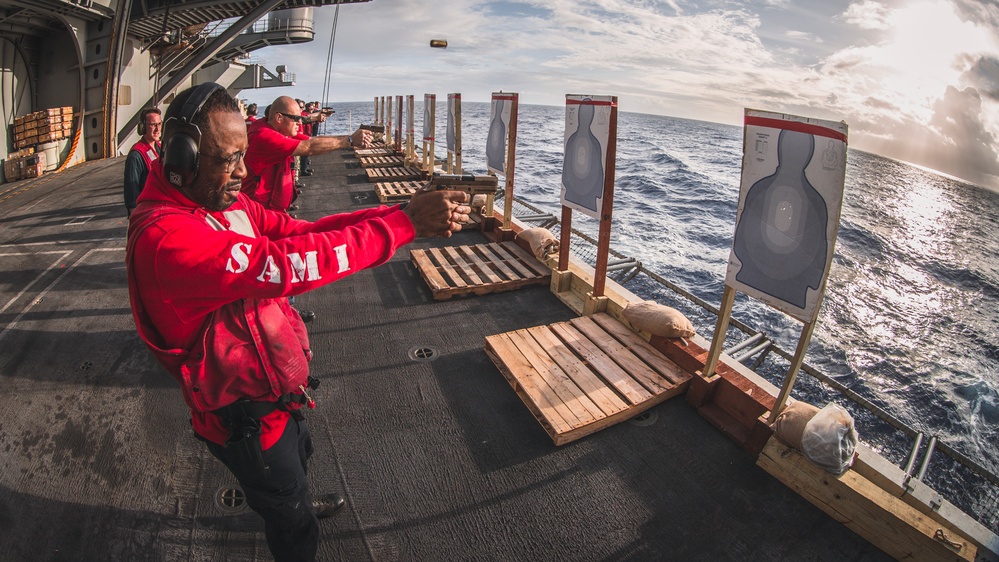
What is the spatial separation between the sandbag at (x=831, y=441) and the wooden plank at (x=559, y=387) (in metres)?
1.59

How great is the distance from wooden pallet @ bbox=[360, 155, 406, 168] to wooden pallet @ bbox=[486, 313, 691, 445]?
13515 mm

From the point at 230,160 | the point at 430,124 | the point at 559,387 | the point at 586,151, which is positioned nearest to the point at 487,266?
the point at 586,151

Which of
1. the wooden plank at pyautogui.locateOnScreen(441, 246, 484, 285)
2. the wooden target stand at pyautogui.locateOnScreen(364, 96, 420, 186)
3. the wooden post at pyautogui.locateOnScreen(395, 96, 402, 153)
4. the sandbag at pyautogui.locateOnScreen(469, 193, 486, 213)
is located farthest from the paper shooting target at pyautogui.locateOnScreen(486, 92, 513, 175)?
the wooden post at pyautogui.locateOnScreen(395, 96, 402, 153)

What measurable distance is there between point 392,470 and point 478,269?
160 inches

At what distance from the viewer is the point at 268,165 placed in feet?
17.4

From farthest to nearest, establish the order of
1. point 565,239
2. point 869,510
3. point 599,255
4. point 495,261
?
point 495,261 → point 565,239 → point 599,255 → point 869,510

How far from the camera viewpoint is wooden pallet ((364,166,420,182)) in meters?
15.3

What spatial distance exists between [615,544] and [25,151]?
23450 mm

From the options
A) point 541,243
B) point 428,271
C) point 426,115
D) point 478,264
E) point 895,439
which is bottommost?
point 895,439

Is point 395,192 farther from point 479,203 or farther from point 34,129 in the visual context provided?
point 34,129

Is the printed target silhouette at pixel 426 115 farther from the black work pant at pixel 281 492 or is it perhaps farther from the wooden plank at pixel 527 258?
the black work pant at pixel 281 492

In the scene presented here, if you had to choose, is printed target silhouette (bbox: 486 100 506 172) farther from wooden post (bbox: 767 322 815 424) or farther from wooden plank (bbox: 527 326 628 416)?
wooden post (bbox: 767 322 815 424)

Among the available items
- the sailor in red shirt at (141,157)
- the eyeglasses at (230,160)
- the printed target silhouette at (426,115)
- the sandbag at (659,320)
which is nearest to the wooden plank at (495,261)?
the sandbag at (659,320)

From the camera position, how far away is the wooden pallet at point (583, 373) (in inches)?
164
